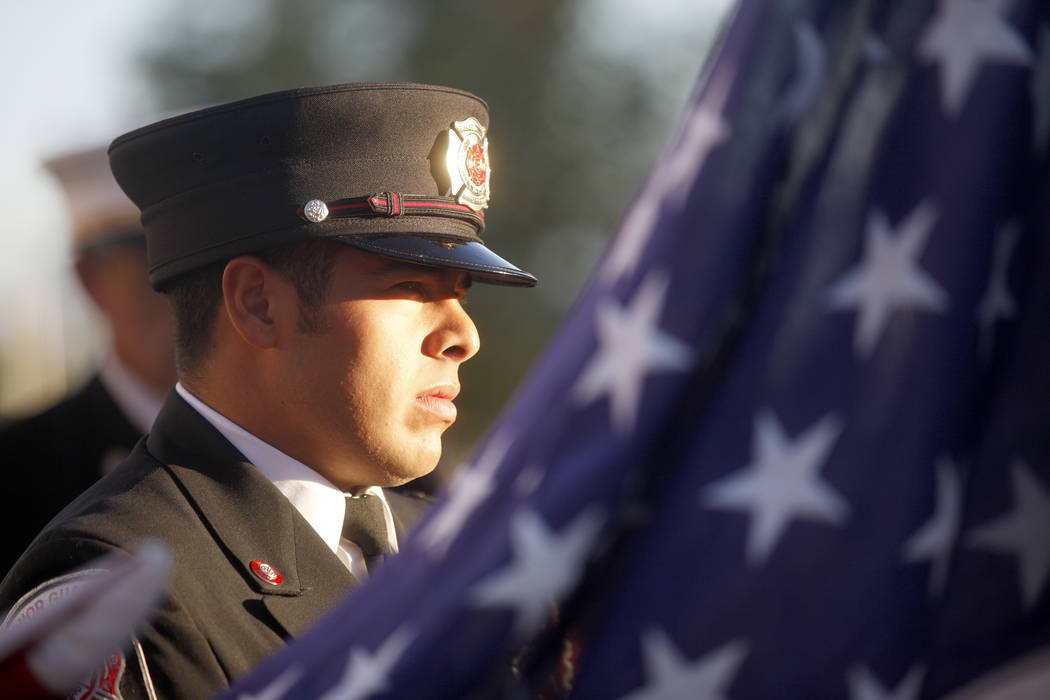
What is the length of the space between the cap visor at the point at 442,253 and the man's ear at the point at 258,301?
0.17 meters

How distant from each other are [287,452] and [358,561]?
0.31 meters

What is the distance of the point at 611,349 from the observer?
1512 millimetres

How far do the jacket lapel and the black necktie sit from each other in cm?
14

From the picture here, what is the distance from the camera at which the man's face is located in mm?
2373

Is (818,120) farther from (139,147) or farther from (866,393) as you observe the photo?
(139,147)

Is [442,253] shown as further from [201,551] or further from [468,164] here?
[201,551]

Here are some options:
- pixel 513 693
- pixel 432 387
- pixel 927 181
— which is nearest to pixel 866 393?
pixel 927 181

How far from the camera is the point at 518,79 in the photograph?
20.4 meters

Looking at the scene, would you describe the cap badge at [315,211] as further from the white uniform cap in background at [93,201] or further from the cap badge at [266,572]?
the white uniform cap in background at [93,201]

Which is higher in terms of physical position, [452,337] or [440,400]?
[452,337]

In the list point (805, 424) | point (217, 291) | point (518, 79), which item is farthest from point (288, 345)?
point (518, 79)

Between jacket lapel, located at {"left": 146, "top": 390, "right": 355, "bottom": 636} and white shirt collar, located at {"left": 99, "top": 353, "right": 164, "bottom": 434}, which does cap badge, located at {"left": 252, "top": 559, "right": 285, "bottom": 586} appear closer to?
jacket lapel, located at {"left": 146, "top": 390, "right": 355, "bottom": 636}

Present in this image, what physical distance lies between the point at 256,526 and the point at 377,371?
403mm

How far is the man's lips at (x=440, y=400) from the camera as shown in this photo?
2.42 meters
